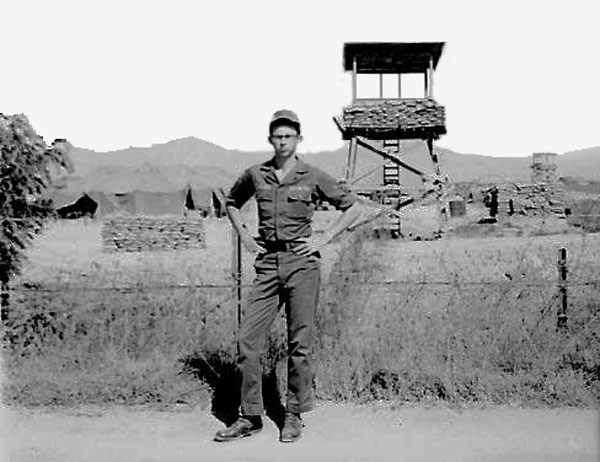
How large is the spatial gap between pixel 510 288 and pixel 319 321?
5.89 feet

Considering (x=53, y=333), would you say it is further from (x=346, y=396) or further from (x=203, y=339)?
(x=346, y=396)

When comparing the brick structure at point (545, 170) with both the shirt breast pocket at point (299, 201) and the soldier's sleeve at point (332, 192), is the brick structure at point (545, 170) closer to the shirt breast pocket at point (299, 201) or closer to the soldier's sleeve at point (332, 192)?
Result: the soldier's sleeve at point (332, 192)

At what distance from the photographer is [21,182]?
24.0 feet

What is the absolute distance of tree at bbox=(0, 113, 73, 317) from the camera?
7168mm

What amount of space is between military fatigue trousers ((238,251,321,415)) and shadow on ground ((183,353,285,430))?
0.41 m

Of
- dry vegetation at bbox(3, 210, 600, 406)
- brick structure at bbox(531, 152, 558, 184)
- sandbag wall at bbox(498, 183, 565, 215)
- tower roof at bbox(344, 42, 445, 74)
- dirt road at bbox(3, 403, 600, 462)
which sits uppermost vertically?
tower roof at bbox(344, 42, 445, 74)

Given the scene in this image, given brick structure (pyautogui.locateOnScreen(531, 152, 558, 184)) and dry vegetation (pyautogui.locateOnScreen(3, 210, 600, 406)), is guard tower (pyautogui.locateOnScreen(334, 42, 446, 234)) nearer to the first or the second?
brick structure (pyautogui.locateOnScreen(531, 152, 558, 184))

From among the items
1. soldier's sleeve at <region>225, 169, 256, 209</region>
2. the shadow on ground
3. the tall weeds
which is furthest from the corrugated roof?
soldier's sleeve at <region>225, 169, 256, 209</region>

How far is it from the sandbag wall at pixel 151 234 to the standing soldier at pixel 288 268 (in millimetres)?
16918

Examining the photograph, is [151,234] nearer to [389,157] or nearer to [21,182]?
[389,157]

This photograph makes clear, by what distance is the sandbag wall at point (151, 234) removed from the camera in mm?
22219

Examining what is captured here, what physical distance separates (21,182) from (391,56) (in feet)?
63.3

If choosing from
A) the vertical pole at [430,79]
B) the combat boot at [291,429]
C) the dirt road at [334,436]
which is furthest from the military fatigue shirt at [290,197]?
the vertical pole at [430,79]

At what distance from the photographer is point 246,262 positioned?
12891 mm
